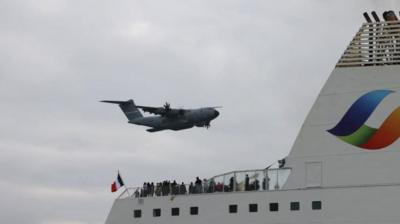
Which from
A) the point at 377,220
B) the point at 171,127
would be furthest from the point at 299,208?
the point at 171,127

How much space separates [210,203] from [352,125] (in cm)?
556

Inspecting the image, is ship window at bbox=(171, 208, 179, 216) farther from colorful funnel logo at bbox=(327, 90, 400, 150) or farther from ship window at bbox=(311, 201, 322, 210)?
colorful funnel logo at bbox=(327, 90, 400, 150)

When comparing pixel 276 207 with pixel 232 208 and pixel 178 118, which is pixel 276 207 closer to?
pixel 232 208

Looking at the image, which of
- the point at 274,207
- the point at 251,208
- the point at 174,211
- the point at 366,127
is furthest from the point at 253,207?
the point at 366,127

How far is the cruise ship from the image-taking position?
28281 mm

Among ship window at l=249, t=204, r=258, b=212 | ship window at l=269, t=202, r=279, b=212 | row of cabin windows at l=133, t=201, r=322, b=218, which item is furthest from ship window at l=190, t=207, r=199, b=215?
ship window at l=269, t=202, r=279, b=212

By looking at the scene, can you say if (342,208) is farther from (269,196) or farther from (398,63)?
(398,63)

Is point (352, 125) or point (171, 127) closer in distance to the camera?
point (352, 125)

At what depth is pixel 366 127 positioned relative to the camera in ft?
94.3

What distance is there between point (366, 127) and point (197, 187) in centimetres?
688

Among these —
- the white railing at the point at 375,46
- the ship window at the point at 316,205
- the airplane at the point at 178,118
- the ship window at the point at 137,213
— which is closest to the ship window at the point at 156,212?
the ship window at the point at 137,213

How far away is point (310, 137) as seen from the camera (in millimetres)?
29750

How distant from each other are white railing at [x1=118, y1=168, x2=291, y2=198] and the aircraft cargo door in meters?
0.72

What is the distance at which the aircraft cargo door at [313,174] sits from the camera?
2936cm
